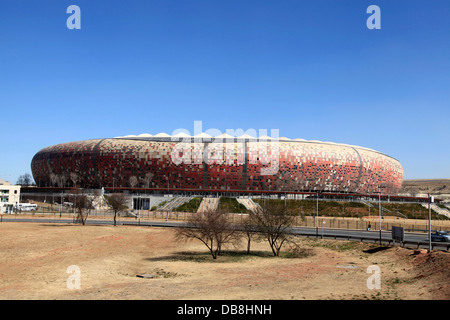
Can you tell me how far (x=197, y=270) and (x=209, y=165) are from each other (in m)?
83.2

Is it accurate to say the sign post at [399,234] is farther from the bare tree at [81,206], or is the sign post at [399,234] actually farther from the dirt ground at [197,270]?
the bare tree at [81,206]

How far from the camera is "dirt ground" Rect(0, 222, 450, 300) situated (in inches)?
872

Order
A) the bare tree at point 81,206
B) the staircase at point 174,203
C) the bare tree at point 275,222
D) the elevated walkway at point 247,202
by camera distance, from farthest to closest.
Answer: the staircase at point 174,203, the elevated walkway at point 247,202, the bare tree at point 81,206, the bare tree at point 275,222

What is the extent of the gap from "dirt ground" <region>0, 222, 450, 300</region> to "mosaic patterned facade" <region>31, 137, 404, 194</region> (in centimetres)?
6527

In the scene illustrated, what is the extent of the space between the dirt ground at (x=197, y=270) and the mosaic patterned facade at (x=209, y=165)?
214ft

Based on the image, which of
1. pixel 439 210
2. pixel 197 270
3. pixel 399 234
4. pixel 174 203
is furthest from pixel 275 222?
pixel 439 210

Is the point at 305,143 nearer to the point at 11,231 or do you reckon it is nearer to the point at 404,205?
the point at 404,205

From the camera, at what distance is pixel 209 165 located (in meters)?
114

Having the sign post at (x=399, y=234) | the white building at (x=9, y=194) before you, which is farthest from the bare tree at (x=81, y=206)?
the sign post at (x=399, y=234)

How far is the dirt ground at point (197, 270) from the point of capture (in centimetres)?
2216

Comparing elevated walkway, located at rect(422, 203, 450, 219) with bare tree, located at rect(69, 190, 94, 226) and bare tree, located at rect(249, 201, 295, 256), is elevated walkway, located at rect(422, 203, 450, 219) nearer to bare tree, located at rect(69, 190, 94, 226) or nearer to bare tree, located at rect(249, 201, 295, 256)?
bare tree, located at rect(249, 201, 295, 256)

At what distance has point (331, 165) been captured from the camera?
122 m
